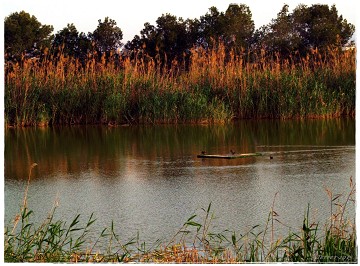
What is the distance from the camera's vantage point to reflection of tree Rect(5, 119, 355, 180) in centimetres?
798

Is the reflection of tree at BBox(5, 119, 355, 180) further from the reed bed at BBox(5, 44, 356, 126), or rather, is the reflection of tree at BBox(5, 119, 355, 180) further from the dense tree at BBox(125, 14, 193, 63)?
the dense tree at BBox(125, 14, 193, 63)

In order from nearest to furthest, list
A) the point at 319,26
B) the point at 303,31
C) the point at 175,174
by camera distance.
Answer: the point at 175,174
the point at 319,26
the point at 303,31

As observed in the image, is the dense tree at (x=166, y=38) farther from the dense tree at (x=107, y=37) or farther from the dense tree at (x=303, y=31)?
the dense tree at (x=303, y=31)

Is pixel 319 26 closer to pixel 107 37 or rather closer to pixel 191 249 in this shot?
pixel 107 37

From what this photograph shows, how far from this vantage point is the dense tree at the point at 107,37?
15.6m

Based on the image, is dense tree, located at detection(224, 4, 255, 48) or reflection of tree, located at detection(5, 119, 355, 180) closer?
reflection of tree, located at detection(5, 119, 355, 180)

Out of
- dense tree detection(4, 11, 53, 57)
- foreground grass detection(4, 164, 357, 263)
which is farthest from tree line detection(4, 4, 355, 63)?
foreground grass detection(4, 164, 357, 263)

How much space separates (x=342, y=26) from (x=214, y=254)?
1386 centimetres

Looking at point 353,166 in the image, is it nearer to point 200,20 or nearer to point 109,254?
point 109,254

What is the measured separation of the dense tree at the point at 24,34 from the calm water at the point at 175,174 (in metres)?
3.82

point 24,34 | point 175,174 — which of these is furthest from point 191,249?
point 24,34

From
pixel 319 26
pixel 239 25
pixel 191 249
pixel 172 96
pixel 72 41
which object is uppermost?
pixel 239 25

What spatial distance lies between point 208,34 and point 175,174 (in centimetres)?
958

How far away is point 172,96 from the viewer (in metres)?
12.5
